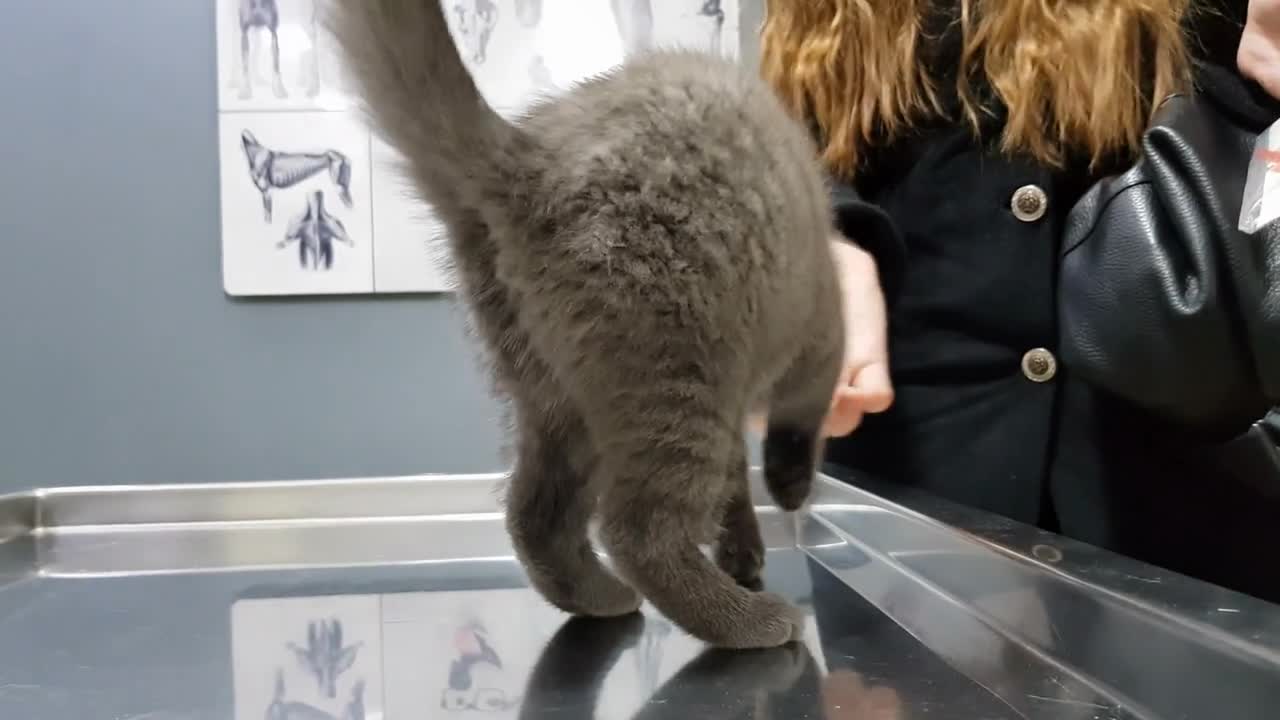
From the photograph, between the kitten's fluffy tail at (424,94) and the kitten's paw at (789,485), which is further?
the kitten's paw at (789,485)

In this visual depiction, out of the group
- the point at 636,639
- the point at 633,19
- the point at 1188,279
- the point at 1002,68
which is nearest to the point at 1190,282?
the point at 1188,279

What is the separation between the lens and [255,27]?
4.88 ft

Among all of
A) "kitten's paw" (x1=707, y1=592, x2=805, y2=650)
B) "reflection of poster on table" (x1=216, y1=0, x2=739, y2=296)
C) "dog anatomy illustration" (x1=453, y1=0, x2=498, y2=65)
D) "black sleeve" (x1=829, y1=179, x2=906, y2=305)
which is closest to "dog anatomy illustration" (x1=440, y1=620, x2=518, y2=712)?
"kitten's paw" (x1=707, y1=592, x2=805, y2=650)

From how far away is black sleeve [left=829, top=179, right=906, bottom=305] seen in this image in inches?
29.4

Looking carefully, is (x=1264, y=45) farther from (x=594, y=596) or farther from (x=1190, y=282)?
(x=594, y=596)

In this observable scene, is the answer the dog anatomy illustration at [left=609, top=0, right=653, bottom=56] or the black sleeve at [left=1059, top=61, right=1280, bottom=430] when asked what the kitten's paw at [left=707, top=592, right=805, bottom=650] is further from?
the dog anatomy illustration at [left=609, top=0, right=653, bottom=56]

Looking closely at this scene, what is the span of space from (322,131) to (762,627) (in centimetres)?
130

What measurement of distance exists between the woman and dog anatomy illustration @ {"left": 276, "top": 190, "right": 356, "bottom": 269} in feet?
2.97

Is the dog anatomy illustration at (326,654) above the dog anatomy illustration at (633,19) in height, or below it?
below

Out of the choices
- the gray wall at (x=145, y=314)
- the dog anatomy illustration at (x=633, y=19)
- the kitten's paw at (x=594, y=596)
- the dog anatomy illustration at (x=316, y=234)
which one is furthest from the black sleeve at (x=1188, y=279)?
the dog anatomy illustration at (x=316, y=234)

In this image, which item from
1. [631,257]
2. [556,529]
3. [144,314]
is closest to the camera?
[631,257]

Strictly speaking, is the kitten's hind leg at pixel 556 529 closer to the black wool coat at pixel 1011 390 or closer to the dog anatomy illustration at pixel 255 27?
the black wool coat at pixel 1011 390

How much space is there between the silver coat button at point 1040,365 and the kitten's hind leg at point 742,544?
0.29m

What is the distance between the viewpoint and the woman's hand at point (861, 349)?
683 mm
